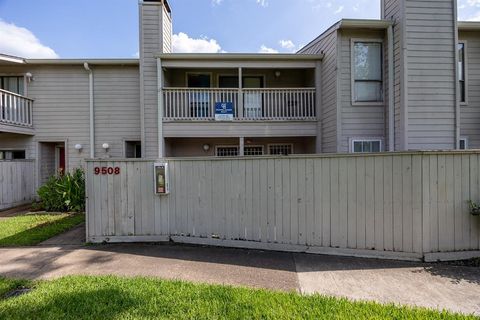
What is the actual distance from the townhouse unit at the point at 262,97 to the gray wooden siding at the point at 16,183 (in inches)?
21.3

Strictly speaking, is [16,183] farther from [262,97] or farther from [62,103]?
[262,97]

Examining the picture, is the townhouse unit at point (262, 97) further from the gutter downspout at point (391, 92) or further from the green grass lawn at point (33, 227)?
the green grass lawn at point (33, 227)

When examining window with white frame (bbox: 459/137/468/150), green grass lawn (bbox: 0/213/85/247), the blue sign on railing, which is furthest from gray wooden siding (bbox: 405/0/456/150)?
green grass lawn (bbox: 0/213/85/247)

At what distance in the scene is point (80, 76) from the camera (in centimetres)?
1134

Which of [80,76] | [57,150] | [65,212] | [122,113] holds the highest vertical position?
[80,76]

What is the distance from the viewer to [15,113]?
1046cm

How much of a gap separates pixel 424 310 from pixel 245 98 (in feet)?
28.4

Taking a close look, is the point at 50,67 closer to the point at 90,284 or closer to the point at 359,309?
the point at 90,284

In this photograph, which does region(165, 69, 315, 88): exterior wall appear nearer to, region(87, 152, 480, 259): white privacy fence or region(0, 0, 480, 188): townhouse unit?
region(0, 0, 480, 188): townhouse unit

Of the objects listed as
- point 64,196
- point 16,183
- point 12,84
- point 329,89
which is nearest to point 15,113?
point 12,84

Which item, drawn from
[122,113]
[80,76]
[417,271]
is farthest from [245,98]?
[417,271]

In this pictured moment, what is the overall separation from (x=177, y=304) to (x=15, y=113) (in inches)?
452

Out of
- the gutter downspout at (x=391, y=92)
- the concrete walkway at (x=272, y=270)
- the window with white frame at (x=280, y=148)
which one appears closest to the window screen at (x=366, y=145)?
the gutter downspout at (x=391, y=92)

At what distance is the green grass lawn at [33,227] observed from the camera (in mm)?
5884
